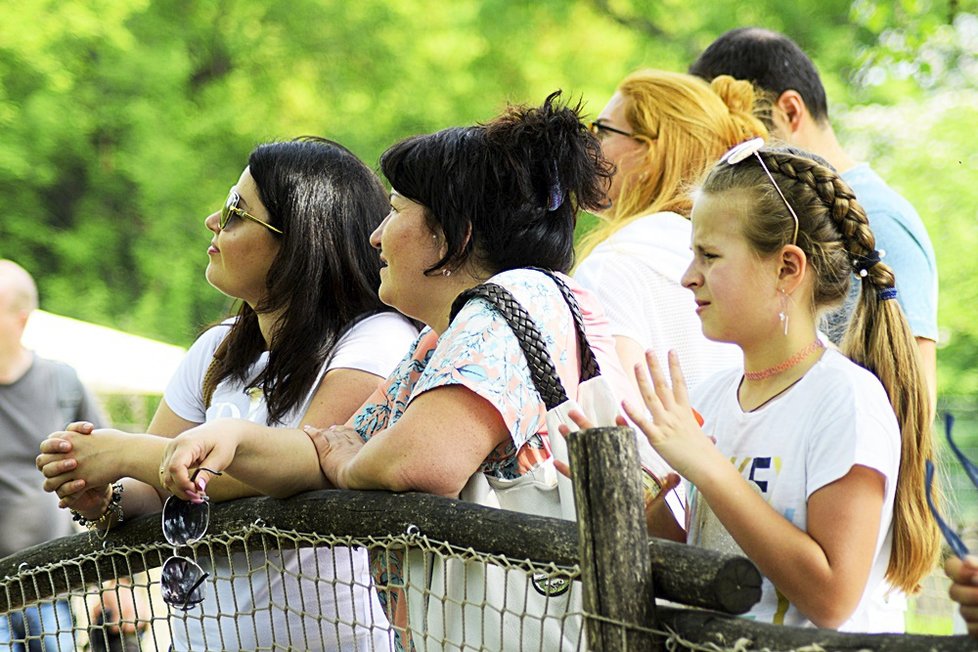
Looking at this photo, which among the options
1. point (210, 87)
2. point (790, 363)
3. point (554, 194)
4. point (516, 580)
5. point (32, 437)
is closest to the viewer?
point (516, 580)

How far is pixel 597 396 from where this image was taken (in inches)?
83.2

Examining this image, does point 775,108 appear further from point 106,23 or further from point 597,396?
point 106,23

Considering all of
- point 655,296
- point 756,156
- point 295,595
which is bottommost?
point 295,595

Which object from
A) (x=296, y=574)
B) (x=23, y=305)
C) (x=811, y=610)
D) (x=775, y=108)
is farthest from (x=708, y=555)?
(x=23, y=305)

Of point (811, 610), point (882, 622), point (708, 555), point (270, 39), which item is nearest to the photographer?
point (708, 555)

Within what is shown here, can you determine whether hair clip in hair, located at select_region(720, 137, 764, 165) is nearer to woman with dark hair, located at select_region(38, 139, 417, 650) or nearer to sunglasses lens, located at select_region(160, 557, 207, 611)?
woman with dark hair, located at select_region(38, 139, 417, 650)

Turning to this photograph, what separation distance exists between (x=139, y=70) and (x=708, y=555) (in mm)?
11237

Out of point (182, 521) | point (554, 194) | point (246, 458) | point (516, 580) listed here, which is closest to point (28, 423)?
point (182, 521)

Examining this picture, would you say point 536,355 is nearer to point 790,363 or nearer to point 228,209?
point 790,363

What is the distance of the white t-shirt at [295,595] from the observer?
243cm

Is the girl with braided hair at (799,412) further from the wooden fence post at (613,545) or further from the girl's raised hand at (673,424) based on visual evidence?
the wooden fence post at (613,545)

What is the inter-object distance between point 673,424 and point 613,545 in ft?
0.76

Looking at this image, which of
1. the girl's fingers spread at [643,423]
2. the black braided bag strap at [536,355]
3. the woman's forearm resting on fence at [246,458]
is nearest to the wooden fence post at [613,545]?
the girl's fingers spread at [643,423]

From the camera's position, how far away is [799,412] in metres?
2.00
